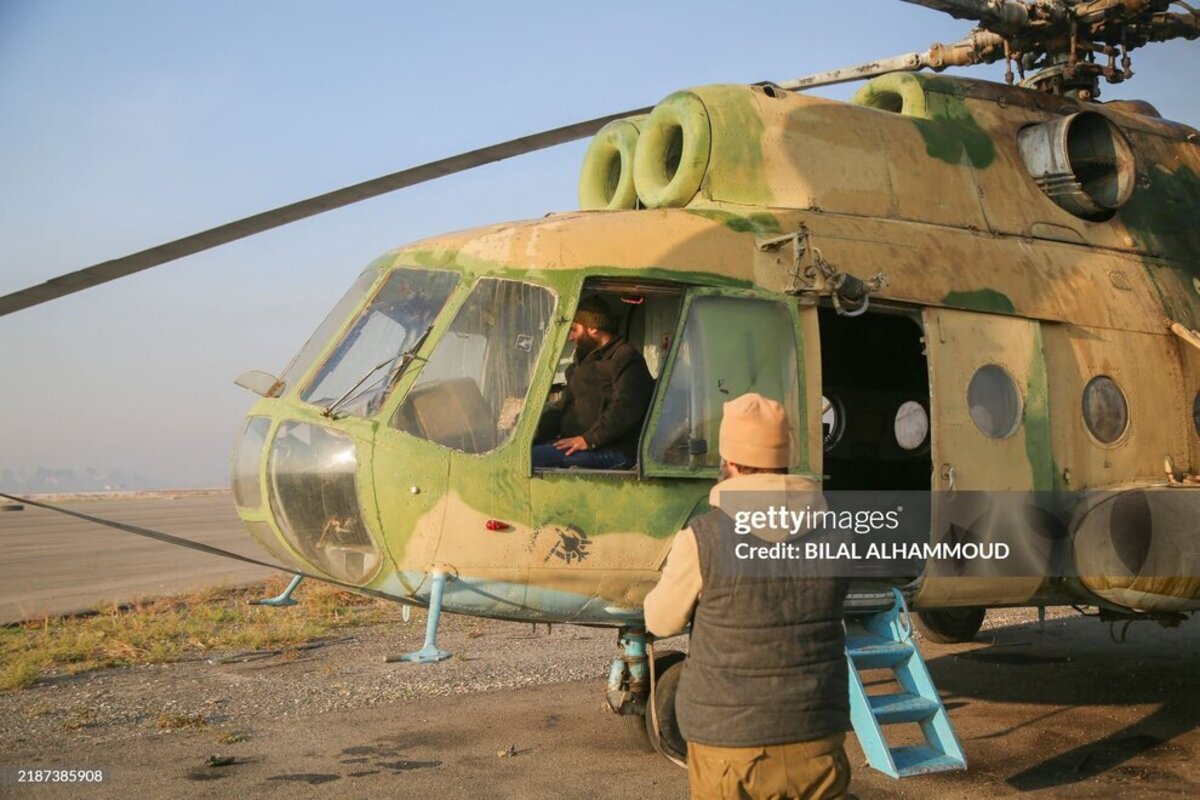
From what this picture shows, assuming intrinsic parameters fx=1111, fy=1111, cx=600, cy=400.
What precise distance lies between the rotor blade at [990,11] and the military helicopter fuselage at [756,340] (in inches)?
16.2

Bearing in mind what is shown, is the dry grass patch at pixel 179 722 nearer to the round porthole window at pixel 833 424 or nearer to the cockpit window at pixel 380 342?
the cockpit window at pixel 380 342

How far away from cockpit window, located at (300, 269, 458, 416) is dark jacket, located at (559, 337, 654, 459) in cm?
88

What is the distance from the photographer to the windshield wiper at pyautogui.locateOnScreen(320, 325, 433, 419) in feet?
18.0

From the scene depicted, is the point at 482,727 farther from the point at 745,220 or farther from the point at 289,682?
the point at 745,220

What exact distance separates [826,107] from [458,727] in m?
4.32

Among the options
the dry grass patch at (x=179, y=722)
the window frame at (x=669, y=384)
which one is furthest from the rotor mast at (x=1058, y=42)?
the dry grass patch at (x=179, y=722)

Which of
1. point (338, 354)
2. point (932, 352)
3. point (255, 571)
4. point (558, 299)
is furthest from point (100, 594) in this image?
point (932, 352)

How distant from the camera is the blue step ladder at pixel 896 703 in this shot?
511 cm

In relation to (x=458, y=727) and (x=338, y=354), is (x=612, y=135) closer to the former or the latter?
(x=338, y=354)

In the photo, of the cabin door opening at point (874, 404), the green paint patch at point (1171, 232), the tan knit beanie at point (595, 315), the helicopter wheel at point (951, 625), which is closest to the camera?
the tan knit beanie at point (595, 315)

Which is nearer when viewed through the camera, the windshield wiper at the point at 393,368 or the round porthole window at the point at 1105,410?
the windshield wiper at the point at 393,368

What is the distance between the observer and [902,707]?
5.37 metres

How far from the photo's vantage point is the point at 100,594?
45.6 feet

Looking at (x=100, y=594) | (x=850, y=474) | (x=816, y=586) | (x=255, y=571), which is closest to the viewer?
(x=816, y=586)
